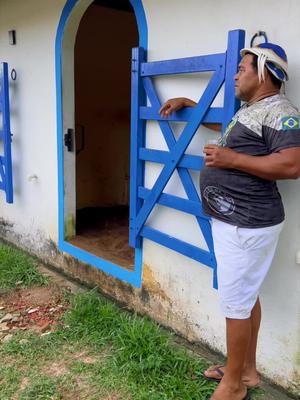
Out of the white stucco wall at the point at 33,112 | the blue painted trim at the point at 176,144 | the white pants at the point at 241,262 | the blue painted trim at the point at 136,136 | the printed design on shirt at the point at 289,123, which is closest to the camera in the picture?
the printed design on shirt at the point at 289,123

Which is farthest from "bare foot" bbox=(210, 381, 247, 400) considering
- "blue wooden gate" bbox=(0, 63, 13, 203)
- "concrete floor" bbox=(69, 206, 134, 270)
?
"blue wooden gate" bbox=(0, 63, 13, 203)

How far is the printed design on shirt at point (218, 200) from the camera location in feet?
6.12

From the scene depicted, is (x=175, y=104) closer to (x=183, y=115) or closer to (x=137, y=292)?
(x=183, y=115)

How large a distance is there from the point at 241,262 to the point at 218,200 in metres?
0.30

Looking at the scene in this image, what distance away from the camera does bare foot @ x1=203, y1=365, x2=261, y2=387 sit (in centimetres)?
216

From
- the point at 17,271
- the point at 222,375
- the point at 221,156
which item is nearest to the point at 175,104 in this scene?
the point at 221,156

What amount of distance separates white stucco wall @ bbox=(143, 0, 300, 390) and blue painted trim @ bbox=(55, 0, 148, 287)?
0.26 feet

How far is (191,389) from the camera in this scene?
2158 mm

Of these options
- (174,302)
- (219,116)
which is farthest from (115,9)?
(174,302)

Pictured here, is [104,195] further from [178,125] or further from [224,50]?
[224,50]

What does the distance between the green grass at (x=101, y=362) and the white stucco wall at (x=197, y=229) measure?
295mm

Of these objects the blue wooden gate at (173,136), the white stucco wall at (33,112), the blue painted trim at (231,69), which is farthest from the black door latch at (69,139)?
the blue painted trim at (231,69)

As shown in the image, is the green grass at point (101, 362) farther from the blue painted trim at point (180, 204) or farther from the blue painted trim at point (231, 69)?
the blue painted trim at point (231, 69)

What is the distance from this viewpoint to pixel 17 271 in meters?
3.67
